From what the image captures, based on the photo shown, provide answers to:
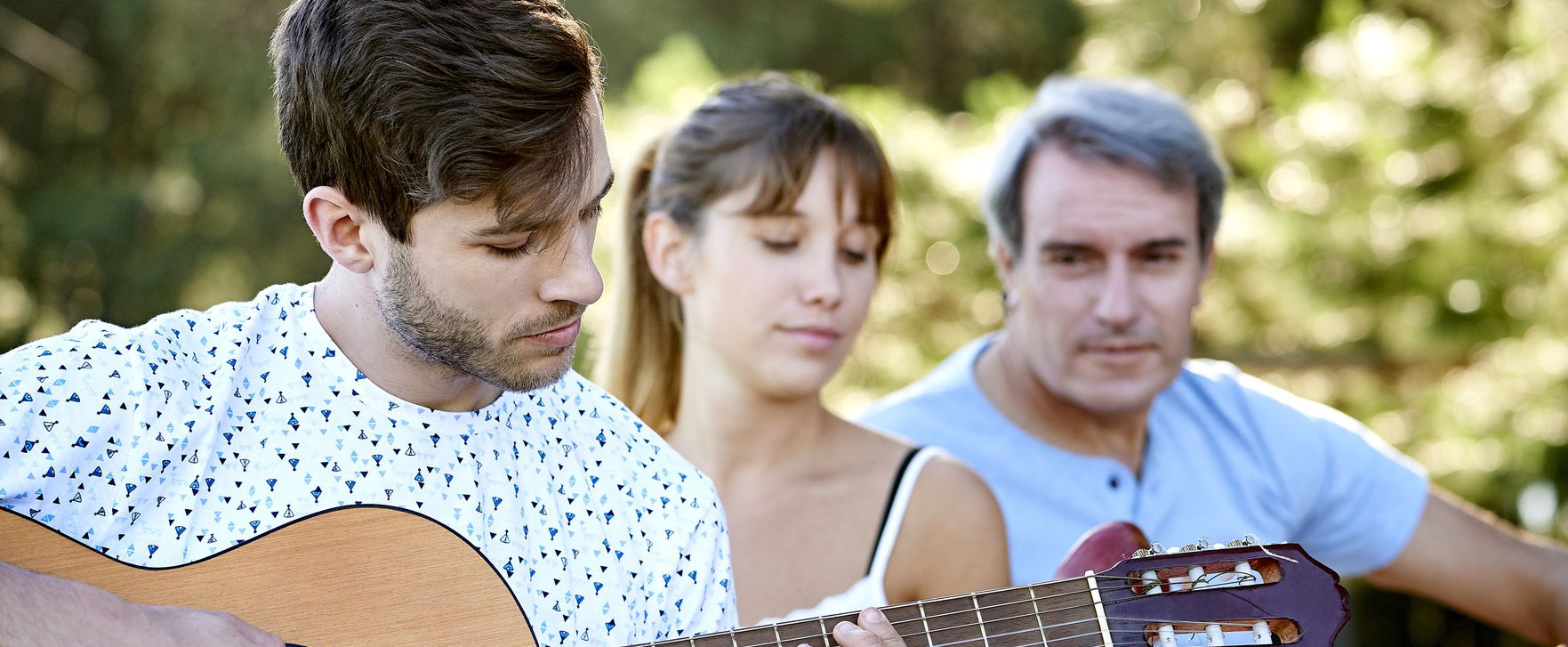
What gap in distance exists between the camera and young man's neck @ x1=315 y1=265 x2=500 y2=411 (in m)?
1.45

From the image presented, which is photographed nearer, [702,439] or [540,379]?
[540,379]

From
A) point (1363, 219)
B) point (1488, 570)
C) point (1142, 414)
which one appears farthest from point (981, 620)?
point (1363, 219)

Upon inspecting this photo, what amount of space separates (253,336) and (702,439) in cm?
96

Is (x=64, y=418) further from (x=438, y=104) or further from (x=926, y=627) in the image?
(x=926, y=627)

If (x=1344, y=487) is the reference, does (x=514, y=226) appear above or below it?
above

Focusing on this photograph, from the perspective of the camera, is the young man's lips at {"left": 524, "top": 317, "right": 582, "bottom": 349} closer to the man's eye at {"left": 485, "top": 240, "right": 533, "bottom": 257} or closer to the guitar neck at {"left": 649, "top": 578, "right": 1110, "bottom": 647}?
the man's eye at {"left": 485, "top": 240, "right": 533, "bottom": 257}

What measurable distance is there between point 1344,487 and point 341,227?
2.05m

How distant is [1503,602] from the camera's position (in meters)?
2.59

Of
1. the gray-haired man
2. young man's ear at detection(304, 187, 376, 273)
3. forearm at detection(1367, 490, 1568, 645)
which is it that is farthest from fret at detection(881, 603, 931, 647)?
forearm at detection(1367, 490, 1568, 645)

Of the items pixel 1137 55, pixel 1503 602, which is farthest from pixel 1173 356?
pixel 1137 55

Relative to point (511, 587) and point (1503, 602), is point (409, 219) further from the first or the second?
point (1503, 602)

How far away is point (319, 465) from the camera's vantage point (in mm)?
1413

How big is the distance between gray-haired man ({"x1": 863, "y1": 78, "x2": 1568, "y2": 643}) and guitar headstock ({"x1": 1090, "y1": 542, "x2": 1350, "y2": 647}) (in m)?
0.92

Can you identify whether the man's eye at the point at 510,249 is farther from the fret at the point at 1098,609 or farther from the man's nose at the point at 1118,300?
the man's nose at the point at 1118,300
